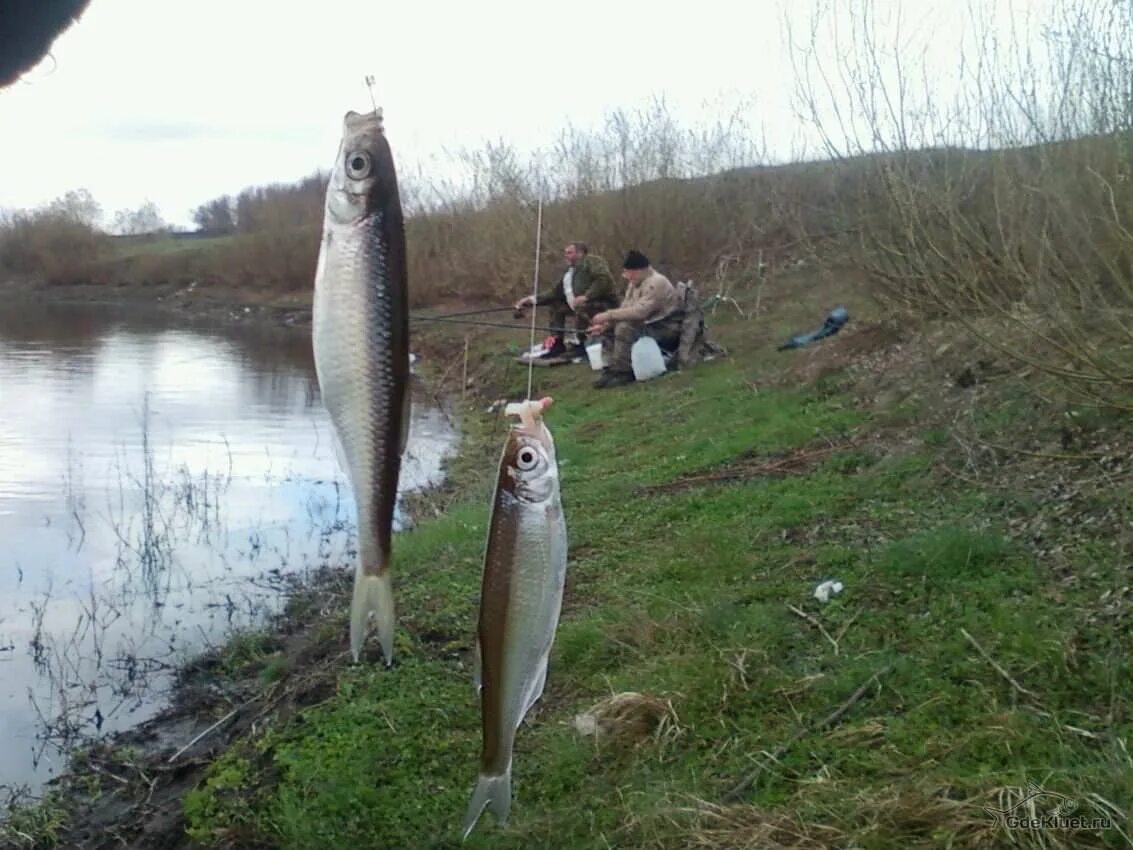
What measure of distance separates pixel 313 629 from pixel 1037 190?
5772 mm

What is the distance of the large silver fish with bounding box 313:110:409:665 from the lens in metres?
2.11

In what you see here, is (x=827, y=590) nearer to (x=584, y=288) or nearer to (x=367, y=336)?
(x=367, y=336)

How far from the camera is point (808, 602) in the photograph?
640cm

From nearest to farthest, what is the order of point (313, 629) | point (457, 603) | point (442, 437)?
point (457, 603)
point (313, 629)
point (442, 437)

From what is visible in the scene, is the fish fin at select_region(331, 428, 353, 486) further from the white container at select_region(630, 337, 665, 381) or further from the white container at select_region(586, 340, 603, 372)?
the white container at select_region(586, 340, 603, 372)

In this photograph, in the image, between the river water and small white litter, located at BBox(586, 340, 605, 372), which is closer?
the river water

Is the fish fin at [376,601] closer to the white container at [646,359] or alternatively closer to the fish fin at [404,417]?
the fish fin at [404,417]

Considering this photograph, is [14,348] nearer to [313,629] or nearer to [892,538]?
[313,629]

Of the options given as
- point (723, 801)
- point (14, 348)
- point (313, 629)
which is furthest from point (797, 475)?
point (14, 348)

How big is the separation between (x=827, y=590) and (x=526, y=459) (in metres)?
4.24

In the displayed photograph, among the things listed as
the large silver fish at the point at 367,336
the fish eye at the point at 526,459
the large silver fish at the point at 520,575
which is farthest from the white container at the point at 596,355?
the large silver fish at the point at 367,336

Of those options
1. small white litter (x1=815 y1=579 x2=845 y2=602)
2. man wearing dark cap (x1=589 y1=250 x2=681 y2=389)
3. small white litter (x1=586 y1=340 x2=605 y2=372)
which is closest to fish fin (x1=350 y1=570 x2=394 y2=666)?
small white litter (x1=815 y1=579 x2=845 y2=602)

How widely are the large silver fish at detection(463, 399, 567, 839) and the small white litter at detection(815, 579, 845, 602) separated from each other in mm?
3752

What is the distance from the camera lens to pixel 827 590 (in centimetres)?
644
